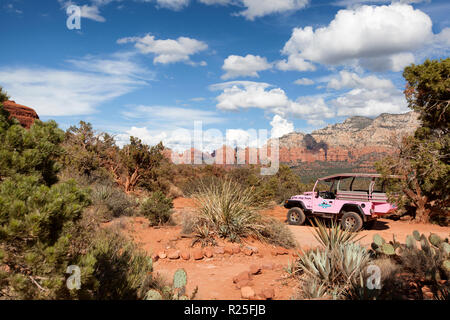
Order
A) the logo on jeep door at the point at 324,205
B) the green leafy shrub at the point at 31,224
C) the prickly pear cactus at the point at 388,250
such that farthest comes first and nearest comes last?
the logo on jeep door at the point at 324,205 < the prickly pear cactus at the point at 388,250 < the green leafy shrub at the point at 31,224

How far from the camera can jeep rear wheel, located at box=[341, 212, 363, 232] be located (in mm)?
10703

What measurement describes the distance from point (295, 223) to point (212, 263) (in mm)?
6308

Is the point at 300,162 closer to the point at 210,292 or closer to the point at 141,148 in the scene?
the point at 141,148

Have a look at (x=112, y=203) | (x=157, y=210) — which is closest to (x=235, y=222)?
(x=157, y=210)

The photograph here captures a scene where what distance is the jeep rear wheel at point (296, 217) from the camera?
41.4 feet

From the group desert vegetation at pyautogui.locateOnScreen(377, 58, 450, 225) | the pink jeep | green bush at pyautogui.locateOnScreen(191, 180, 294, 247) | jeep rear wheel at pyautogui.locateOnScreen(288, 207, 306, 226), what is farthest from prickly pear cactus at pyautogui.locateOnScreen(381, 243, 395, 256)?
jeep rear wheel at pyautogui.locateOnScreen(288, 207, 306, 226)

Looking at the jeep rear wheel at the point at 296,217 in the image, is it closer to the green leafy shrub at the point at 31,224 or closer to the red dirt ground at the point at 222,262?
the red dirt ground at the point at 222,262

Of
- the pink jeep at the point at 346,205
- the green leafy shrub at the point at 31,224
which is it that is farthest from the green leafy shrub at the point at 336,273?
the pink jeep at the point at 346,205

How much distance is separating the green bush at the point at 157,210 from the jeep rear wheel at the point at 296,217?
5.01m

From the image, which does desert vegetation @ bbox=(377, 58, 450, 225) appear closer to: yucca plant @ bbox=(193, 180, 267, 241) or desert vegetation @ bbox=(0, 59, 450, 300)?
desert vegetation @ bbox=(0, 59, 450, 300)

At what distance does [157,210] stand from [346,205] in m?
6.77

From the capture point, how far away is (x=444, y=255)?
219 inches

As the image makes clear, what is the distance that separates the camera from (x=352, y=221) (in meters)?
11.0

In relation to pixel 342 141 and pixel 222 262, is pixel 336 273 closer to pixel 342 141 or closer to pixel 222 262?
pixel 222 262
